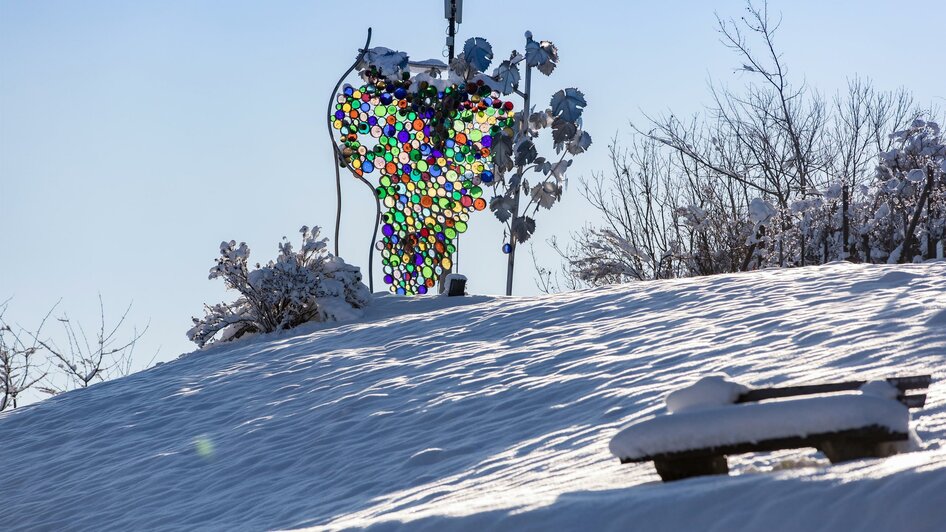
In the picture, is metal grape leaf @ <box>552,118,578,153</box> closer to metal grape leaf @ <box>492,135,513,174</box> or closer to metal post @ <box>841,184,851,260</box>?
metal grape leaf @ <box>492,135,513,174</box>

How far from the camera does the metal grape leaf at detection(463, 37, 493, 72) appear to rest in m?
12.5

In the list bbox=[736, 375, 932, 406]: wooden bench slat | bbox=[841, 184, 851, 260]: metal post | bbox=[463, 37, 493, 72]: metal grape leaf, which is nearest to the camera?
bbox=[736, 375, 932, 406]: wooden bench slat

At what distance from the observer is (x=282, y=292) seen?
1127 cm

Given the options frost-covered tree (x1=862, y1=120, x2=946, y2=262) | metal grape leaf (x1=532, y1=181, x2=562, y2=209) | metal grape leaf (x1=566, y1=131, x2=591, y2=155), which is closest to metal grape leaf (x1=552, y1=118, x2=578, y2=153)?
metal grape leaf (x1=566, y1=131, x2=591, y2=155)

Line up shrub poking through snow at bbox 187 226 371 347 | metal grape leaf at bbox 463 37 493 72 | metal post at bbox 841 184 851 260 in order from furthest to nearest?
1. metal post at bbox 841 184 851 260
2. metal grape leaf at bbox 463 37 493 72
3. shrub poking through snow at bbox 187 226 371 347

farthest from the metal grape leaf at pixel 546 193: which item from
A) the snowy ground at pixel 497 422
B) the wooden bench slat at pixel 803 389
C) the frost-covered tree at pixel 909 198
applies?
the wooden bench slat at pixel 803 389

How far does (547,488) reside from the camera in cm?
437

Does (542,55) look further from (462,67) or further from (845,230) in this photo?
(845,230)

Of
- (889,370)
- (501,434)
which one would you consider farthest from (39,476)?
(889,370)

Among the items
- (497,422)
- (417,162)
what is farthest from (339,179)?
(497,422)

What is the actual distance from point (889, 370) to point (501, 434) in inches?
76.8

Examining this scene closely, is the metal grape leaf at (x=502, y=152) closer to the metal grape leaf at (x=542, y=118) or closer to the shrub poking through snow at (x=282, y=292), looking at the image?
the metal grape leaf at (x=542, y=118)

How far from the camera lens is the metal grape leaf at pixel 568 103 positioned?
12.7 m

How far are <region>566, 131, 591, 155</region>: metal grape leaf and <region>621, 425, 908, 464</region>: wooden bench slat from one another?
9.39 m
